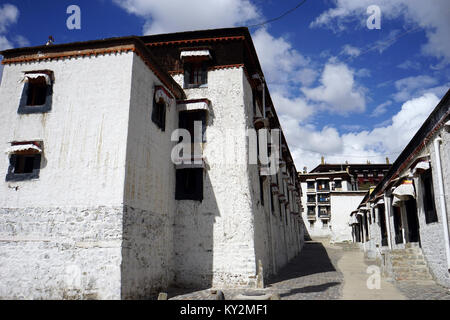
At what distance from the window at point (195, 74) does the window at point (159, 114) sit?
215cm

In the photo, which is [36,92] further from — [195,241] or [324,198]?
[324,198]

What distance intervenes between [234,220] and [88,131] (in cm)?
577

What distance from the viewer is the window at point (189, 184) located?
41.3 feet

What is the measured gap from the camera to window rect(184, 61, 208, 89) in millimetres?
13781

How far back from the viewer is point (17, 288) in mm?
8883

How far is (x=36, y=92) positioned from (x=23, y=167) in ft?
8.07

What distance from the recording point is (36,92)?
35.1 ft

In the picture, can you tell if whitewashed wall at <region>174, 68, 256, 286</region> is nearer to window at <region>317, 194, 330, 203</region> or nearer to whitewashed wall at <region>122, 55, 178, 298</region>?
whitewashed wall at <region>122, 55, 178, 298</region>

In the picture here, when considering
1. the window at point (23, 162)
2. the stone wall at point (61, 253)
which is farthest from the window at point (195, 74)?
the stone wall at point (61, 253)

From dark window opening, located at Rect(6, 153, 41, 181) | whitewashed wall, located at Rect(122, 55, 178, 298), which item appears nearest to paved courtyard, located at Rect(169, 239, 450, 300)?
whitewashed wall, located at Rect(122, 55, 178, 298)

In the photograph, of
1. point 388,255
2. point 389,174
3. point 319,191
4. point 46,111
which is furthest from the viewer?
point 319,191

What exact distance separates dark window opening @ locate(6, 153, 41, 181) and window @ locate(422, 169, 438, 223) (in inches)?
478

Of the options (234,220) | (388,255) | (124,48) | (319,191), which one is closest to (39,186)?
(124,48)
